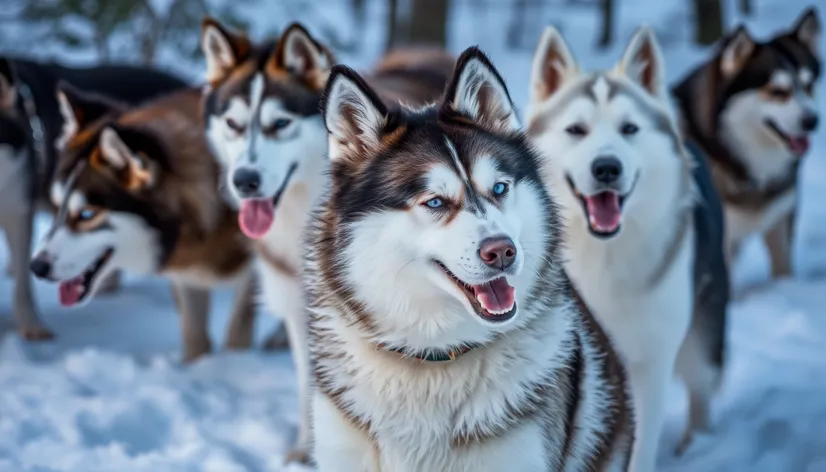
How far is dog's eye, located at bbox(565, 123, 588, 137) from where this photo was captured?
3232 millimetres

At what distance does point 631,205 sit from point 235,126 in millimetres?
1743

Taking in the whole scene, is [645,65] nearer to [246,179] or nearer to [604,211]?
[604,211]

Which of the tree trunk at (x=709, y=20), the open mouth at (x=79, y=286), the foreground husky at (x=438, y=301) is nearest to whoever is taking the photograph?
A: the foreground husky at (x=438, y=301)

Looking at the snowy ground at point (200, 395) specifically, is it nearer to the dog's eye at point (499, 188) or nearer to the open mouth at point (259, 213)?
the open mouth at point (259, 213)

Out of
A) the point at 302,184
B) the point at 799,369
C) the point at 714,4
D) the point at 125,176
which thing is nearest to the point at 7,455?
the point at 125,176

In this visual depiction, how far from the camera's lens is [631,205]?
322 centimetres

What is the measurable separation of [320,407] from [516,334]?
578 millimetres

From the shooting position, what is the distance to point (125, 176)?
4223 millimetres

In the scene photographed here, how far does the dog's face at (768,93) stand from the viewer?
5.50 meters

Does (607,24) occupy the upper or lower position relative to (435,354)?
lower

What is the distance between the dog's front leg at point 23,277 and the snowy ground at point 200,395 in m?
0.13

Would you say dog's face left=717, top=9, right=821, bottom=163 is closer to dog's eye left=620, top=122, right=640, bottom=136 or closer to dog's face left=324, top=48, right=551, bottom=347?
dog's eye left=620, top=122, right=640, bottom=136

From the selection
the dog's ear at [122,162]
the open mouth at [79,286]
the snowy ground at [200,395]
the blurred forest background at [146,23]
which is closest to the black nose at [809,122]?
the snowy ground at [200,395]

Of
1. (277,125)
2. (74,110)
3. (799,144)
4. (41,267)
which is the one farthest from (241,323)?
(799,144)
